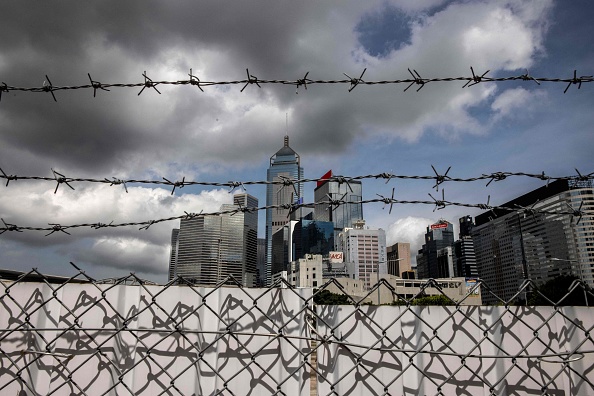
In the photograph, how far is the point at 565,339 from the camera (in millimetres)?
2322

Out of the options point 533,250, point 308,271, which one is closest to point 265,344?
point 308,271

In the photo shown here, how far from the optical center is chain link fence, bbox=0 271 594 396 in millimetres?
2182

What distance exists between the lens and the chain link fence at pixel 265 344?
7.16ft

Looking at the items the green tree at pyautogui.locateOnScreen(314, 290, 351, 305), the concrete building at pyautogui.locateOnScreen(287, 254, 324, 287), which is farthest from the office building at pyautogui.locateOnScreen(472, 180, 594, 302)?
the green tree at pyautogui.locateOnScreen(314, 290, 351, 305)

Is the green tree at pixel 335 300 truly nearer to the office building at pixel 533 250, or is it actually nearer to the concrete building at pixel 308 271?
the concrete building at pixel 308 271

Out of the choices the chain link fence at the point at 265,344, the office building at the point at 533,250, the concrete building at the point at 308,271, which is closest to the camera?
the chain link fence at the point at 265,344

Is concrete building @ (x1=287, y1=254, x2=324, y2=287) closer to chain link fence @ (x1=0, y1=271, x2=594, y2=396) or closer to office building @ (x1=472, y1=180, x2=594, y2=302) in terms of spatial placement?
office building @ (x1=472, y1=180, x2=594, y2=302)

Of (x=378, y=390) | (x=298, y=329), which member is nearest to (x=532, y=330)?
(x=378, y=390)

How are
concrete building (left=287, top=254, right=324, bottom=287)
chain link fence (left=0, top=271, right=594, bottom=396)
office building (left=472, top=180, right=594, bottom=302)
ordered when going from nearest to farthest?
chain link fence (left=0, top=271, right=594, bottom=396)
concrete building (left=287, top=254, right=324, bottom=287)
office building (left=472, top=180, right=594, bottom=302)

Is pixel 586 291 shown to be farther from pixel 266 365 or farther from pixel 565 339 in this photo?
pixel 266 365

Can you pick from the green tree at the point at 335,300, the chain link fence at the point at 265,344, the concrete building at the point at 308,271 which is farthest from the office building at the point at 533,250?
the chain link fence at the point at 265,344

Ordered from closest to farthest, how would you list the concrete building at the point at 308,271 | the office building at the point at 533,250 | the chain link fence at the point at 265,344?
the chain link fence at the point at 265,344, the concrete building at the point at 308,271, the office building at the point at 533,250

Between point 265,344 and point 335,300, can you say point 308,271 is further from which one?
point 265,344

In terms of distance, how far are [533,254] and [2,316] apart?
20285 cm
